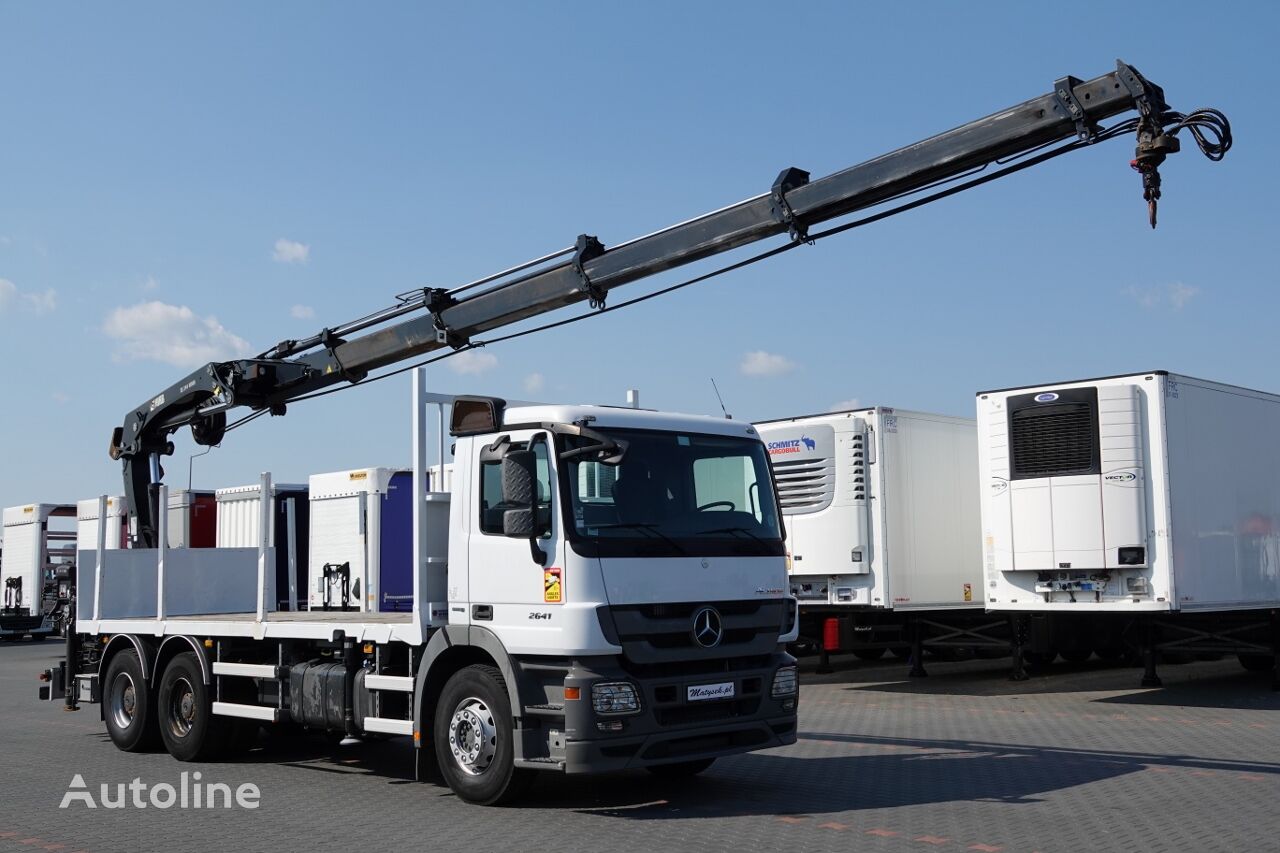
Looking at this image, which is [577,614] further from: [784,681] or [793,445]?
[793,445]

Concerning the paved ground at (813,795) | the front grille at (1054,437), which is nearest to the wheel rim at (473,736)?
the paved ground at (813,795)

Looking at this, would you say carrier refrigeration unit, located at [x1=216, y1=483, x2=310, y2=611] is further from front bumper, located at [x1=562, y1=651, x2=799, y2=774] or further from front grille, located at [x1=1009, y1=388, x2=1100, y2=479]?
front grille, located at [x1=1009, y1=388, x2=1100, y2=479]

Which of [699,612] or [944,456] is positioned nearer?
[699,612]

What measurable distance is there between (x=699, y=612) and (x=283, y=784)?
3917 millimetres

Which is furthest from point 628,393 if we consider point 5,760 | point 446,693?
point 5,760

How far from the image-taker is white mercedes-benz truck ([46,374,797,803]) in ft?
27.8

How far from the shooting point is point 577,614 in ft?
27.5

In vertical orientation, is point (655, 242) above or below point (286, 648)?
above

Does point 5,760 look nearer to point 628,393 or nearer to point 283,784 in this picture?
point 283,784

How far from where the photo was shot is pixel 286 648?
11000 mm

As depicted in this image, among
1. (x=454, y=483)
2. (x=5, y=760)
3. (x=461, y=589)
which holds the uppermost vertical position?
(x=454, y=483)

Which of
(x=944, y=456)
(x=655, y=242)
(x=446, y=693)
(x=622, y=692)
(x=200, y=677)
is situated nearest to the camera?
(x=622, y=692)

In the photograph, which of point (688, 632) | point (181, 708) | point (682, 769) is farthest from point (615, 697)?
point (181, 708)

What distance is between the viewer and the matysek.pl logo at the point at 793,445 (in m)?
17.5
